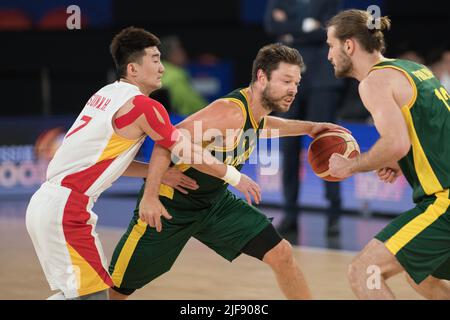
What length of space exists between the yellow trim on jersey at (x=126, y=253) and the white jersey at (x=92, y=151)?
1.86ft

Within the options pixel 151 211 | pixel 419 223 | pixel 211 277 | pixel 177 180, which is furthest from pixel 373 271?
pixel 211 277

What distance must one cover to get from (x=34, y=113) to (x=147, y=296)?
7.81 metres

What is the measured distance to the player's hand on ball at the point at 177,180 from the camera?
5.27 m

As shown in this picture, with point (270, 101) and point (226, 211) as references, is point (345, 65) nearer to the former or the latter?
point (270, 101)

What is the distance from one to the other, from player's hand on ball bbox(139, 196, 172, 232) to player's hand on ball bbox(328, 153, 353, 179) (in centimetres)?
89

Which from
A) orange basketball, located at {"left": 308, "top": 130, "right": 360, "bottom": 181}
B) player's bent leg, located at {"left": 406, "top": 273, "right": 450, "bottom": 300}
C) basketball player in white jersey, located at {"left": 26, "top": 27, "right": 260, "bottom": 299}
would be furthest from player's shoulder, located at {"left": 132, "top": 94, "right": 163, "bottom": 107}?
player's bent leg, located at {"left": 406, "top": 273, "right": 450, "bottom": 300}

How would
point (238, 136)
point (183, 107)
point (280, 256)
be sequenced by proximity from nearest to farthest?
point (238, 136) < point (280, 256) < point (183, 107)

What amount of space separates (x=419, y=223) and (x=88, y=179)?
5.37 feet

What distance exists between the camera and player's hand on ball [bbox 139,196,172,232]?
4910 millimetres

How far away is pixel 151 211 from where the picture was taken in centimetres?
491

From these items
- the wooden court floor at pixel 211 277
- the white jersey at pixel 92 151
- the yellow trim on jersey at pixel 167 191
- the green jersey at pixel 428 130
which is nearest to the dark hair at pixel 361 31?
the green jersey at pixel 428 130

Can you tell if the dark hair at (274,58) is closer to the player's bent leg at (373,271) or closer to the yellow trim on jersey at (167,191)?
the yellow trim on jersey at (167,191)
